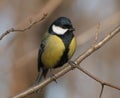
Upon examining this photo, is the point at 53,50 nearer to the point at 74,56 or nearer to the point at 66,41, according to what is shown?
the point at 66,41

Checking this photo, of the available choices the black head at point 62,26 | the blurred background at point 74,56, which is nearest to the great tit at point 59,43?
the black head at point 62,26

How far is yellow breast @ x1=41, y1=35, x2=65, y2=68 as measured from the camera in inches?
134

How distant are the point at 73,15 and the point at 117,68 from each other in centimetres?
74

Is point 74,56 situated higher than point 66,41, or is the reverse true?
point 66,41

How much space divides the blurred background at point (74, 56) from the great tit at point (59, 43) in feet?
1.57

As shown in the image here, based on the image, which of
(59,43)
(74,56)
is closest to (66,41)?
(59,43)

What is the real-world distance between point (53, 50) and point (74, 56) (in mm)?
1940

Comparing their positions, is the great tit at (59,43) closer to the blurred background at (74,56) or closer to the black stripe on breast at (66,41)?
the black stripe on breast at (66,41)

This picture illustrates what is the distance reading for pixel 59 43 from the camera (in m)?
3.39

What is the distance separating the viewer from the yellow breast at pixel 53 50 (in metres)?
3.39

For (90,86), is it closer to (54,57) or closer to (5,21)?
(5,21)

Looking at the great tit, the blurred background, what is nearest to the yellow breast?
the great tit

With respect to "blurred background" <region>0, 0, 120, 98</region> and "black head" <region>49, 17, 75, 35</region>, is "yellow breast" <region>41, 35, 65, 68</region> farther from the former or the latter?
"blurred background" <region>0, 0, 120, 98</region>

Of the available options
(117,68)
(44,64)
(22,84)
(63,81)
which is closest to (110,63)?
(117,68)
